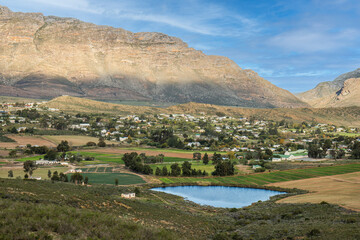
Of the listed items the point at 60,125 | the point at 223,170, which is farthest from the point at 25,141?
the point at 223,170

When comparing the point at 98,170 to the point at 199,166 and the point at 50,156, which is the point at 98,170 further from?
the point at 199,166

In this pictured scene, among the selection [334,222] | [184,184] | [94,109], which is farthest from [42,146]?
[94,109]

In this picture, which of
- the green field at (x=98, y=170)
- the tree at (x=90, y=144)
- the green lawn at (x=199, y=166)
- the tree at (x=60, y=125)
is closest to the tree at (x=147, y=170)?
the green lawn at (x=199, y=166)

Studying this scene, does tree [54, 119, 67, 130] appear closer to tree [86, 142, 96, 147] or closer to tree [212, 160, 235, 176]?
tree [86, 142, 96, 147]

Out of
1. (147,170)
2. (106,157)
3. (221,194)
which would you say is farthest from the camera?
(106,157)

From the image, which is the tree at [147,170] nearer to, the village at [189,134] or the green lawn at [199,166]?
the green lawn at [199,166]

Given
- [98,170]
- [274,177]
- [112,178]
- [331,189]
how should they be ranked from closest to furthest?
[331,189] → [112,178] → [274,177] → [98,170]
